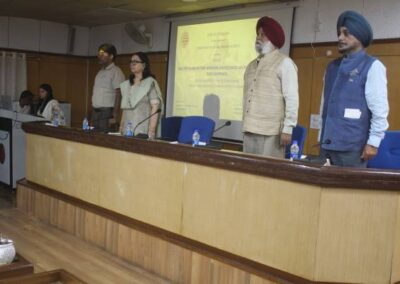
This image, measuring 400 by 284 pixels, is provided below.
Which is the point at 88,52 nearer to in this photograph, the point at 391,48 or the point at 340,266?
the point at 391,48

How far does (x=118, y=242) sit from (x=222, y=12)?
3352mm

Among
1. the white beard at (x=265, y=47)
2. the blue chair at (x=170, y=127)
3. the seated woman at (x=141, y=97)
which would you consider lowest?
the blue chair at (x=170, y=127)

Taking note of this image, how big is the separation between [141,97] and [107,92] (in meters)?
1.17

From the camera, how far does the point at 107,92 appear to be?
4.39 m

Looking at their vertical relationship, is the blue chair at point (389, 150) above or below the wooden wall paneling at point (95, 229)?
above

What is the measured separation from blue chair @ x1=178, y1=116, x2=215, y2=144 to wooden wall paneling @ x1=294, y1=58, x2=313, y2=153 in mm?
1610

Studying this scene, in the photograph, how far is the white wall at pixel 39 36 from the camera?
677cm

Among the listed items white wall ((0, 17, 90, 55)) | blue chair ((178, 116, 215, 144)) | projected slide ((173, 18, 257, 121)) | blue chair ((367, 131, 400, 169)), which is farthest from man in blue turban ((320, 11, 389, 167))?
white wall ((0, 17, 90, 55))

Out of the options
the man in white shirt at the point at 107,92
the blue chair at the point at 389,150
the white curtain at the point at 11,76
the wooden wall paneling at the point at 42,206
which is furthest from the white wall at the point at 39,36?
the blue chair at the point at 389,150

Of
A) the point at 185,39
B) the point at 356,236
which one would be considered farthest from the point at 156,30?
the point at 356,236

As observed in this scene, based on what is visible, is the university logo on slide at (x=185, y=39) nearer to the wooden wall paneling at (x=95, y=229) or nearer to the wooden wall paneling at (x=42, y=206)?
the wooden wall paneling at (x=42, y=206)

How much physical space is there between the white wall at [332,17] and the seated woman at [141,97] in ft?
6.12

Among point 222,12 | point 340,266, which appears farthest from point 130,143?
point 222,12

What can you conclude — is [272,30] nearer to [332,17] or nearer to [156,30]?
[332,17]
